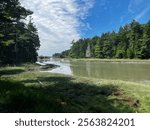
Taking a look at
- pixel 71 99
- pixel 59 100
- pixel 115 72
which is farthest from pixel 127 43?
pixel 59 100

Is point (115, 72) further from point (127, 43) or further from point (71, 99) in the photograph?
point (127, 43)

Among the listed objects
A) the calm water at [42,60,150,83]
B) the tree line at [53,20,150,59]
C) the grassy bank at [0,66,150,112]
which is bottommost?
the calm water at [42,60,150,83]

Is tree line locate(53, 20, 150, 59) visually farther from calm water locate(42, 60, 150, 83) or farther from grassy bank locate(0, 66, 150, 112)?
grassy bank locate(0, 66, 150, 112)

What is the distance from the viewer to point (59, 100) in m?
11.8

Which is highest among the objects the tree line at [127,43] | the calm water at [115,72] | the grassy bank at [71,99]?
the tree line at [127,43]

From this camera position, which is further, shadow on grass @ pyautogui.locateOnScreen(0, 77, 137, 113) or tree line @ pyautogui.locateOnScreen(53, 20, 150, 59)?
tree line @ pyautogui.locateOnScreen(53, 20, 150, 59)

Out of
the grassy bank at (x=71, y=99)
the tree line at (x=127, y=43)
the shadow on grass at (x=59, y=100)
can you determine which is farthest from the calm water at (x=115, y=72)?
the tree line at (x=127, y=43)

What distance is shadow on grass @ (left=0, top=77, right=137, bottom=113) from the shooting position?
8.56 meters

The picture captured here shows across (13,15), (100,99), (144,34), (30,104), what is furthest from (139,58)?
(30,104)

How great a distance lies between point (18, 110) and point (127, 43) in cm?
8876

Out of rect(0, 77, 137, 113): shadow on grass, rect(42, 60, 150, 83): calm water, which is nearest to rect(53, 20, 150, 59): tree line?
rect(42, 60, 150, 83): calm water

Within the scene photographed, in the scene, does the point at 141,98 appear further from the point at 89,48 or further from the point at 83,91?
the point at 89,48

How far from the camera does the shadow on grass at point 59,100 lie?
856 cm

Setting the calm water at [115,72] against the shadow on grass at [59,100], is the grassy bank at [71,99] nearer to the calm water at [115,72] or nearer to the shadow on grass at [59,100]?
the shadow on grass at [59,100]
